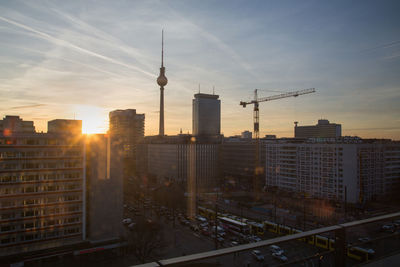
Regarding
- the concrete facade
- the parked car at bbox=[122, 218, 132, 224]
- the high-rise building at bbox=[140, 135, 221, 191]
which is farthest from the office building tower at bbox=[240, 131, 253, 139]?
the parked car at bbox=[122, 218, 132, 224]

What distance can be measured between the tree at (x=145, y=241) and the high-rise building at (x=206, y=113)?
48.4 meters

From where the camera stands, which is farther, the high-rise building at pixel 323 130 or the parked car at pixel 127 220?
the high-rise building at pixel 323 130

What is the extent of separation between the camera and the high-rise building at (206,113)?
62.5 m

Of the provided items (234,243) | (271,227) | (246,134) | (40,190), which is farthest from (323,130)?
(40,190)

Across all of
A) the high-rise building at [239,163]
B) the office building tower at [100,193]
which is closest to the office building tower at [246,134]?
the high-rise building at [239,163]

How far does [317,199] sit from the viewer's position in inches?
829

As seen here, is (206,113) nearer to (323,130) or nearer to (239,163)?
(323,130)

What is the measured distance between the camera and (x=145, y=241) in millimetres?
11156

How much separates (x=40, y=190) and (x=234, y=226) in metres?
8.82

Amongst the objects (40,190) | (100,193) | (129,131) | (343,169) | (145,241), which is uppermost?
(129,131)

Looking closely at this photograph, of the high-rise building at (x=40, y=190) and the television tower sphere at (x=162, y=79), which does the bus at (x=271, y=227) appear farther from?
the television tower sphere at (x=162, y=79)

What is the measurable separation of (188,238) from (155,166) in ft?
83.9

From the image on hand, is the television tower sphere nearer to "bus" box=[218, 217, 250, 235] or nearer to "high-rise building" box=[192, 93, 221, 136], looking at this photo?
"high-rise building" box=[192, 93, 221, 136]

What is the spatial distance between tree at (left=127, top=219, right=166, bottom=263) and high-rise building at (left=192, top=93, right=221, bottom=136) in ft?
159
